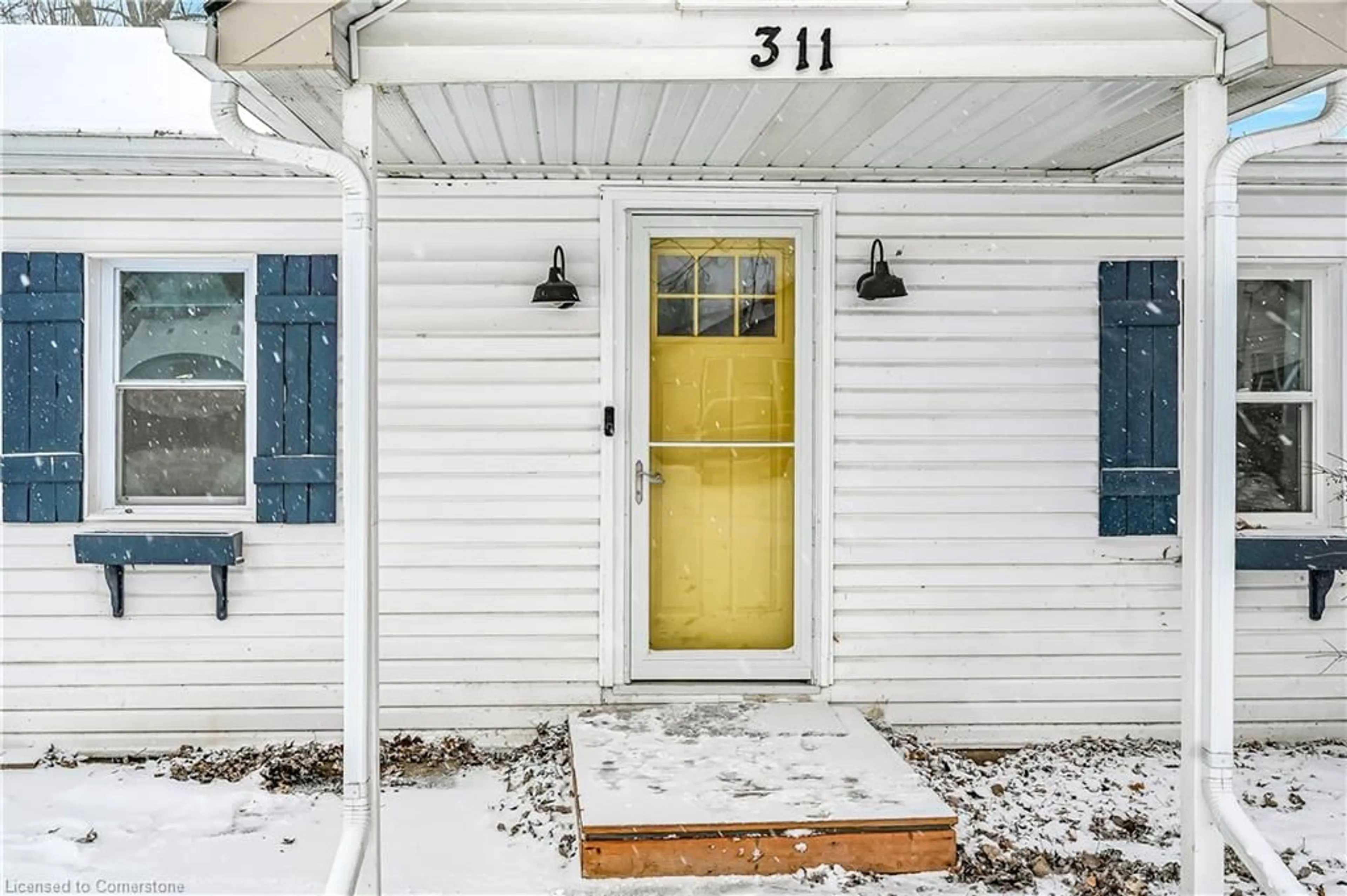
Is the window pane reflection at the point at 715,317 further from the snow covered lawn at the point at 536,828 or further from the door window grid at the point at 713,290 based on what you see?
the snow covered lawn at the point at 536,828

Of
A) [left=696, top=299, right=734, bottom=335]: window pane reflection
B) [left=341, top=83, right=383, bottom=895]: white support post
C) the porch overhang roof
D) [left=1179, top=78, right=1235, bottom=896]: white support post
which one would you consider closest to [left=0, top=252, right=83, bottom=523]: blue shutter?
the porch overhang roof

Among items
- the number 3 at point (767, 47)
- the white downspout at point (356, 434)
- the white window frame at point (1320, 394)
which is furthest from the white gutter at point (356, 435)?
the white window frame at point (1320, 394)

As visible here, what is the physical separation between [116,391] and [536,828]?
274 centimetres

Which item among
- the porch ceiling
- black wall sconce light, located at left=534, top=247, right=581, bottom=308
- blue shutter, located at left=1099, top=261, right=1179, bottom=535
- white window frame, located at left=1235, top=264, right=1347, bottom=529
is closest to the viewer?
the porch ceiling

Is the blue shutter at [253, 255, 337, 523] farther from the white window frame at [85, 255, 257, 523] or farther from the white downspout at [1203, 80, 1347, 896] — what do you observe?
the white downspout at [1203, 80, 1347, 896]

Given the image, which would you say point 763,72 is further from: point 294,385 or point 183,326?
point 183,326

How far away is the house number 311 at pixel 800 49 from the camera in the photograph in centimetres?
308

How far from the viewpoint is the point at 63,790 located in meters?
4.42

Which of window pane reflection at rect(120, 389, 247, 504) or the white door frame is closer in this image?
the white door frame

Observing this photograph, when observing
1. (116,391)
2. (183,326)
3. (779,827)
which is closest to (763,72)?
(779,827)

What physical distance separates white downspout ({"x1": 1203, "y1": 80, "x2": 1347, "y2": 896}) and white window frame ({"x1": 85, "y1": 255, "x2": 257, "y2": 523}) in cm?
374

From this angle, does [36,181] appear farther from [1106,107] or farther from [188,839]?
[1106,107]

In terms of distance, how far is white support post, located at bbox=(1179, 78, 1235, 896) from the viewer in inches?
123

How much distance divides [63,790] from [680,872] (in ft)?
8.52
